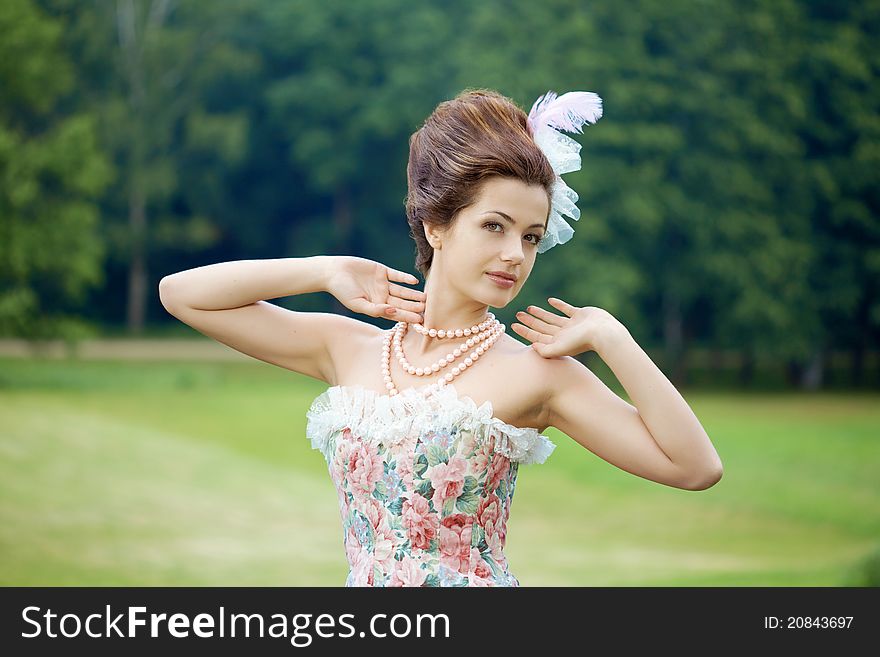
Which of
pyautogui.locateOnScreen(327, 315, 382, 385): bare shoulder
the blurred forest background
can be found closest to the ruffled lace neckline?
pyautogui.locateOnScreen(327, 315, 382, 385): bare shoulder

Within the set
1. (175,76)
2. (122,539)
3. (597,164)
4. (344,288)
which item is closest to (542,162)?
(344,288)

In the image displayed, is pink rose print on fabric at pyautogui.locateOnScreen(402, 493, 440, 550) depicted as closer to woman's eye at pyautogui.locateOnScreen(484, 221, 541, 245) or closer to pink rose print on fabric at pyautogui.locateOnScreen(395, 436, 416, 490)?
pink rose print on fabric at pyautogui.locateOnScreen(395, 436, 416, 490)

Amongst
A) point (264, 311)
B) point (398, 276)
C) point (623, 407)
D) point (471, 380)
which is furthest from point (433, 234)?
point (623, 407)

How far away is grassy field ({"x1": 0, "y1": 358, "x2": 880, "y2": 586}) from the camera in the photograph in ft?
32.0

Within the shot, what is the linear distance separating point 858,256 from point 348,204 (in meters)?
11.3

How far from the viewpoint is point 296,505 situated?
39.0 ft

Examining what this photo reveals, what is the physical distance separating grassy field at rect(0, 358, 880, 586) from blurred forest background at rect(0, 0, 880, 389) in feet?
11.3

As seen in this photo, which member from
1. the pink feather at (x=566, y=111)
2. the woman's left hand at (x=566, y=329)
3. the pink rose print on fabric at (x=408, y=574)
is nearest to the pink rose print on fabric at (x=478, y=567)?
the pink rose print on fabric at (x=408, y=574)

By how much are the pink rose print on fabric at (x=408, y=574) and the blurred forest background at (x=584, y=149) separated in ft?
53.2

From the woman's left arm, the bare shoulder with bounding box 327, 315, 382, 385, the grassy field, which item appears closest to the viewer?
the woman's left arm

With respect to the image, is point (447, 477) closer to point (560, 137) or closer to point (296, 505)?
point (560, 137)

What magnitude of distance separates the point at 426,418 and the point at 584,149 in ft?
64.2

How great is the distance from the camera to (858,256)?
2123cm

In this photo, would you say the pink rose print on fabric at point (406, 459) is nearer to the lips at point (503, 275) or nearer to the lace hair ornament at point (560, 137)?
the lips at point (503, 275)
